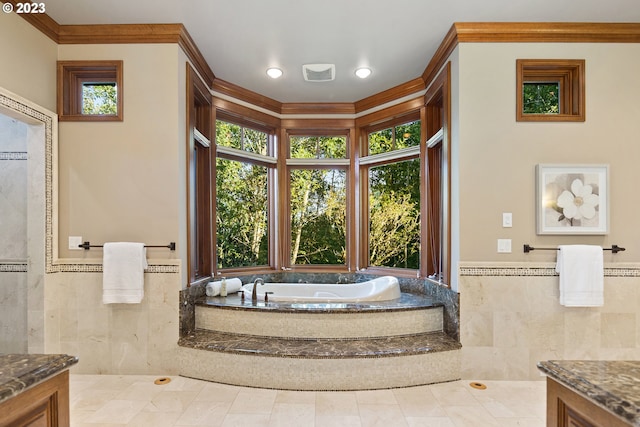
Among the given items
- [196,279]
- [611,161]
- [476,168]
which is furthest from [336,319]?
[611,161]

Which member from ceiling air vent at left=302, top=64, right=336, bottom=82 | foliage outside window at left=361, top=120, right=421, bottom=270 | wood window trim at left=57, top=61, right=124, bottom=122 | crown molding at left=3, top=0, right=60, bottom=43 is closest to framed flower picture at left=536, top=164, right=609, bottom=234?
foliage outside window at left=361, top=120, right=421, bottom=270

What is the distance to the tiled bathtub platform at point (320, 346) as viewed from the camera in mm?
2658

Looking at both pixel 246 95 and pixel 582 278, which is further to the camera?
pixel 246 95

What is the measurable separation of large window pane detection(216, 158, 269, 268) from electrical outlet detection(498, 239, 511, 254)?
8.53ft

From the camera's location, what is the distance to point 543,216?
2.79 meters

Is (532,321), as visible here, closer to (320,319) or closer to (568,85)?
(320,319)

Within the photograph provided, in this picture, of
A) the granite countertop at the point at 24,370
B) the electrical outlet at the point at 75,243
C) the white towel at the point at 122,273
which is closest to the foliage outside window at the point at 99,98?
the electrical outlet at the point at 75,243

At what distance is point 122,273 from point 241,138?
80.2 inches

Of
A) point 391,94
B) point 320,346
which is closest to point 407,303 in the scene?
point 320,346

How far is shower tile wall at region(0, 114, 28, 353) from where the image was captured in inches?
115

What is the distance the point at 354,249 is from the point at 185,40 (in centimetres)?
278

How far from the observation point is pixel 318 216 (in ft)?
14.8

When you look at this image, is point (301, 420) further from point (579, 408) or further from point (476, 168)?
point (476, 168)

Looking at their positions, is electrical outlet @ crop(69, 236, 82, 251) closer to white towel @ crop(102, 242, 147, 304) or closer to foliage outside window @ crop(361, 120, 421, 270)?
white towel @ crop(102, 242, 147, 304)
